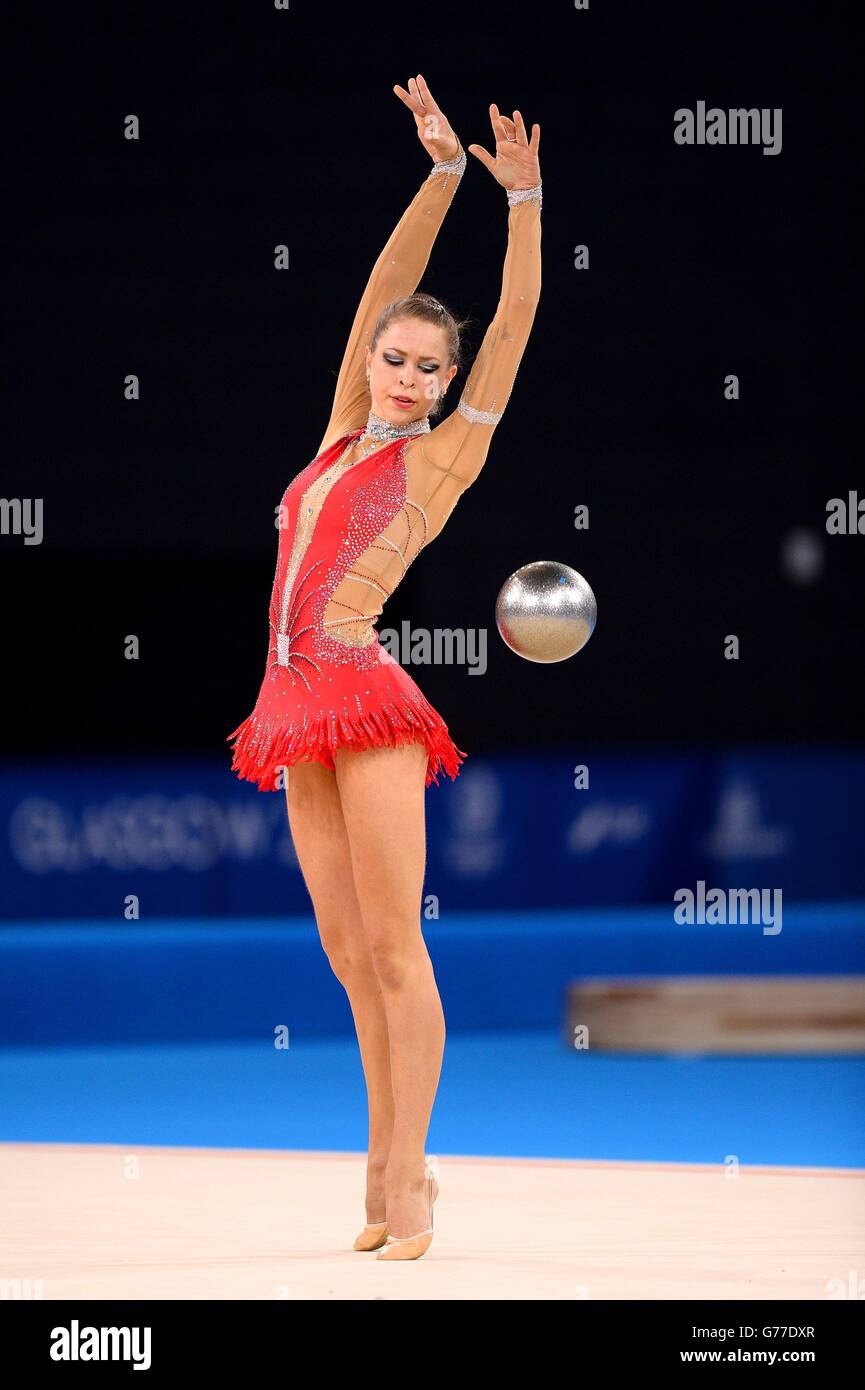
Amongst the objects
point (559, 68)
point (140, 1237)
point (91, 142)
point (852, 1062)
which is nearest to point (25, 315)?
point (91, 142)

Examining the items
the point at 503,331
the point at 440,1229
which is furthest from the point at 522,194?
the point at 440,1229

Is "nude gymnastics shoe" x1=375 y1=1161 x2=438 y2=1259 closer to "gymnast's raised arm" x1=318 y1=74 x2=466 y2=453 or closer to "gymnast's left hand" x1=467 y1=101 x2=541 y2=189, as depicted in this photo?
"gymnast's raised arm" x1=318 y1=74 x2=466 y2=453

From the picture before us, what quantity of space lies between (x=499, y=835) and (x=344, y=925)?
491cm

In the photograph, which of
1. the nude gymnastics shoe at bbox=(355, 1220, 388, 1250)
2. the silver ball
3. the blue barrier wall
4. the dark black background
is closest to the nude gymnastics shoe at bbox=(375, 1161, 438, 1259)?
the nude gymnastics shoe at bbox=(355, 1220, 388, 1250)

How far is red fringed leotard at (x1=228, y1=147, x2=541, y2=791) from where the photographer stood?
2865mm

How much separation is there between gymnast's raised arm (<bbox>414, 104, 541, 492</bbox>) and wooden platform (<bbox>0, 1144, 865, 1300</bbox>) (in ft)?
4.01

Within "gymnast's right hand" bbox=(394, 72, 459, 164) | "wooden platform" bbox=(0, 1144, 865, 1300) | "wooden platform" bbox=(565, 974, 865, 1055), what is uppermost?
"gymnast's right hand" bbox=(394, 72, 459, 164)

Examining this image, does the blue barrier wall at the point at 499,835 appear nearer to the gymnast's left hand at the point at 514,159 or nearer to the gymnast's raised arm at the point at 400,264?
the gymnast's raised arm at the point at 400,264

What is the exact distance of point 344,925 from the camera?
9.75ft

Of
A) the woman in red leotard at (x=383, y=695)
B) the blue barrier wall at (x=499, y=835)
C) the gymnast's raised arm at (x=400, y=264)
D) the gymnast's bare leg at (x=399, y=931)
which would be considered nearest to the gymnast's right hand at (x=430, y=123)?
the gymnast's raised arm at (x=400, y=264)

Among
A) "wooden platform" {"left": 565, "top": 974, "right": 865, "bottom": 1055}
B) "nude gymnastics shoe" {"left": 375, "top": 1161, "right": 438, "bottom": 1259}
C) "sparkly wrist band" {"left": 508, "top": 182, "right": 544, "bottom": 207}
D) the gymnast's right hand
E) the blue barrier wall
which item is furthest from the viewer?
the blue barrier wall

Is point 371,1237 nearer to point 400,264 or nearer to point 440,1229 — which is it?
point 440,1229

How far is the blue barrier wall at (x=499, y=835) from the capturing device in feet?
24.1

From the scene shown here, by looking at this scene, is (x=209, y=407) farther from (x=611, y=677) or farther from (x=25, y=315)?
(x=611, y=677)
